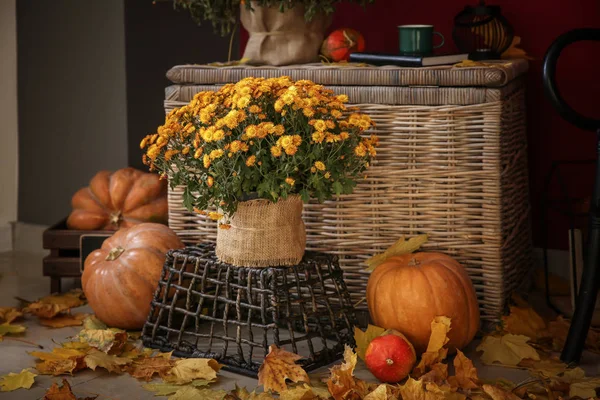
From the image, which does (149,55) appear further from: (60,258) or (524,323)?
(524,323)

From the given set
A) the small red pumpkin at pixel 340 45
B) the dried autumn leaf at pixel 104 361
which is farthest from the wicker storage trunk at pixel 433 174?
the dried autumn leaf at pixel 104 361

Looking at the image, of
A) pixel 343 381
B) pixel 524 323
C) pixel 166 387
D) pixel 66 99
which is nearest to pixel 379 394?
pixel 343 381

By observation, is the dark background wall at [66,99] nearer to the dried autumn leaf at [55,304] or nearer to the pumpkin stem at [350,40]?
the dried autumn leaf at [55,304]

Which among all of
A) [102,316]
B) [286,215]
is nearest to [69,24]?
[102,316]

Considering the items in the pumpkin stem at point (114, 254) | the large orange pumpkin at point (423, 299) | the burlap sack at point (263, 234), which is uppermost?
the burlap sack at point (263, 234)

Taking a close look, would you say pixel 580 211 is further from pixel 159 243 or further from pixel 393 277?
pixel 159 243

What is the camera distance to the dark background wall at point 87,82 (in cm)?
267

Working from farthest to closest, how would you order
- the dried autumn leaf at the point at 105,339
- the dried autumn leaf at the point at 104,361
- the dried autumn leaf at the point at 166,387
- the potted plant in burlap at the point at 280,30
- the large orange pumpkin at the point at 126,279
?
the potted plant in burlap at the point at 280,30 < the large orange pumpkin at the point at 126,279 < the dried autumn leaf at the point at 105,339 < the dried autumn leaf at the point at 104,361 < the dried autumn leaf at the point at 166,387

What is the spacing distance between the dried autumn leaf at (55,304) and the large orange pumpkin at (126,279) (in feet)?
0.50

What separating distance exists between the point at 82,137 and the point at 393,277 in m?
1.38

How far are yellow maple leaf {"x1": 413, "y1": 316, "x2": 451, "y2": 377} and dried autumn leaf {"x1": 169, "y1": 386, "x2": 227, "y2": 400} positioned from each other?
424 millimetres

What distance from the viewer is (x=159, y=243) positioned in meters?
2.08

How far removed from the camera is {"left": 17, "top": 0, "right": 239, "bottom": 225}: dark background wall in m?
2.67

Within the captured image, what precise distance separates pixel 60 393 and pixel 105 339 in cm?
30
